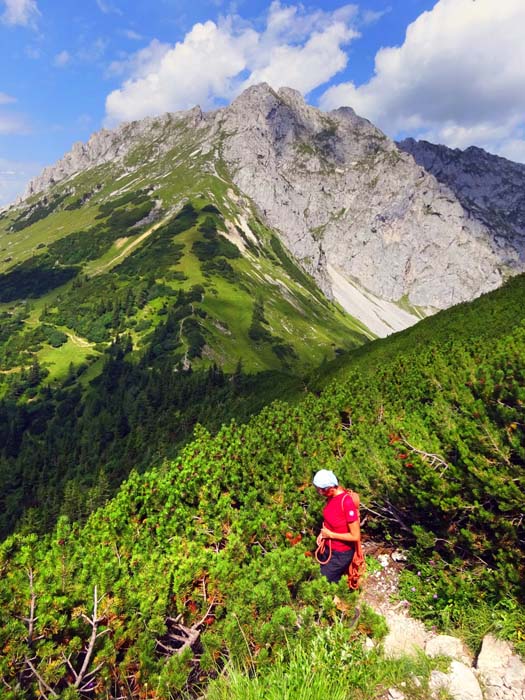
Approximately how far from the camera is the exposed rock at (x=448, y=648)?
19.9 feet

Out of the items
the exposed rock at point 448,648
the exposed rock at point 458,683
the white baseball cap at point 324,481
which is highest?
the white baseball cap at point 324,481

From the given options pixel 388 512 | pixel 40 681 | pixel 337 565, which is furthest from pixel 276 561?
pixel 40 681

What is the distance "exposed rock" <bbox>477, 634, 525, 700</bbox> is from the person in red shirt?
2357mm

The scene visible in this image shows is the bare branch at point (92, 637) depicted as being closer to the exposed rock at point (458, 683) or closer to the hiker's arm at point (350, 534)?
the hiker's arm at point (350, 534)

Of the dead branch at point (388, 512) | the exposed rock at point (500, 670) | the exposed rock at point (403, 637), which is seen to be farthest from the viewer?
the dead branch at point (388, 512)

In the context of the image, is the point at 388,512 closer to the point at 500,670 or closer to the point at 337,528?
the point at 337,528

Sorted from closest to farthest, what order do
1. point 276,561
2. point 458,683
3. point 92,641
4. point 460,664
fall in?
point 458,683 → point 460,664 → point 92,641 → point 276,561

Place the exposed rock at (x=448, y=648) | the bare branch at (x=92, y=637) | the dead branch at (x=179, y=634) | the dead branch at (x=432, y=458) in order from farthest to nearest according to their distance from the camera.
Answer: the dead branch at (x=432, y=458) → the dead branch at (x=179, y=634) → the exposed rock at (x=448, y=648) → the bare branch at (x=92, y=637)

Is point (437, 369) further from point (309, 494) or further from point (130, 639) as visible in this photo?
point (130, 639)

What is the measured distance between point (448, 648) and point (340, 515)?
242 centimetres

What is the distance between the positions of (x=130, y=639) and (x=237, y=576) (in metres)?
1.99

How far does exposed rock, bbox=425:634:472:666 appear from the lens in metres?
6.07

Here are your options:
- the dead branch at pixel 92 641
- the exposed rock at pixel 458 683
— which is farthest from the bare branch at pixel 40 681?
the exposed rock at pixel 458 683

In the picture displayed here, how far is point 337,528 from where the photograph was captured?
7656 millimetres
